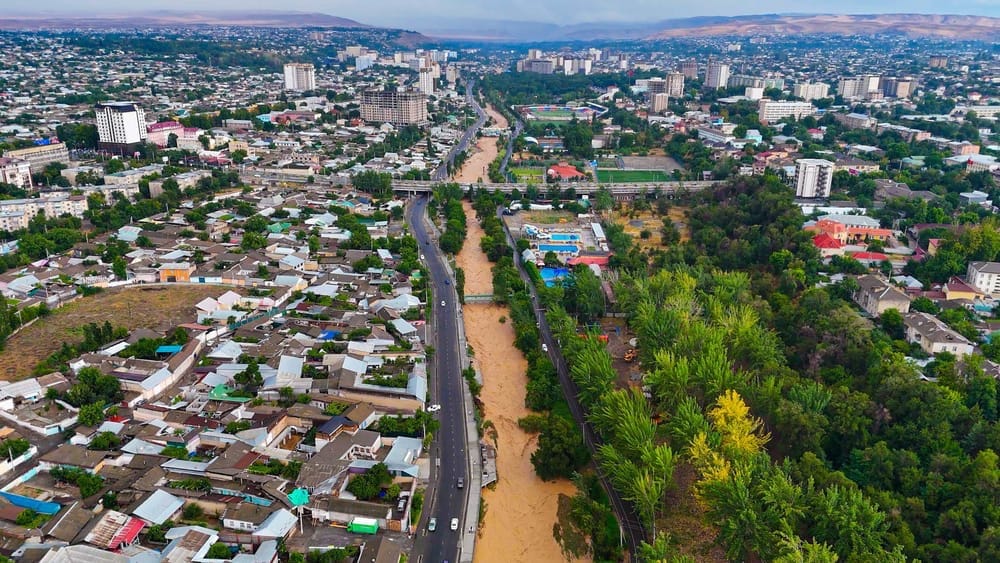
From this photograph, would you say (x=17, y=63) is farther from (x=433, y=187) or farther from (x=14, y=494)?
(x=14, y=494)

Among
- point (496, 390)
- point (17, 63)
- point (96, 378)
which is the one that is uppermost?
point (17, 63)

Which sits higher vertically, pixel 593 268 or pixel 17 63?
pixel 17 63

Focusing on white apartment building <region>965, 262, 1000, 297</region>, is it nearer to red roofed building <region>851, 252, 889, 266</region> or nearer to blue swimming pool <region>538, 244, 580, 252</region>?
red roofed building <region>851, 252, 889, 266</region>

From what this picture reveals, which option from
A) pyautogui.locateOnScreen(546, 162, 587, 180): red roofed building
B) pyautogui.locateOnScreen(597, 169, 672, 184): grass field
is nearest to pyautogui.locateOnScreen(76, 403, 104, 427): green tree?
pyautogui.locateOnScreen(546, 162, 587, 180): red roofed building

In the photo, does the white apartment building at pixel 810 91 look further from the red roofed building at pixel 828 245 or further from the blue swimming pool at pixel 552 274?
the blue swimming pool at pixel 552 274

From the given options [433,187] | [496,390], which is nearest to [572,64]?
[433,187]

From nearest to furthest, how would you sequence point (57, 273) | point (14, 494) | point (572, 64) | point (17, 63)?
point (14, 494)
point (57, 273)
point (17, 63)
point (572, 64)

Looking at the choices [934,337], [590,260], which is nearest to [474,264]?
[590,260]

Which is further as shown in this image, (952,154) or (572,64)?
(572,64)

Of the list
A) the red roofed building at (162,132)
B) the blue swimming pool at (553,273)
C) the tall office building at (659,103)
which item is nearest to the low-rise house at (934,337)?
the blue swimming pool at (553,273)
